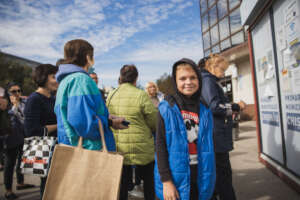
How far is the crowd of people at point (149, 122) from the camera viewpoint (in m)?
1.42

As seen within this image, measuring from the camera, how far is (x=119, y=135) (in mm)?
2352

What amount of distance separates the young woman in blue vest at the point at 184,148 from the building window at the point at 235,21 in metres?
13.3

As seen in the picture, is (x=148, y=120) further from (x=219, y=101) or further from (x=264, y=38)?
(x=264, y=38)

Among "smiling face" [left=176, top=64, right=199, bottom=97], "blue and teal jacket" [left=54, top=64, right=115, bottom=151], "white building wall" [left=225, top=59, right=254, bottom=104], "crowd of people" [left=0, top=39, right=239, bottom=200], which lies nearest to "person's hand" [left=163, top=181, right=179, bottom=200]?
"crowd of people" [left=0, top=39, right=239, bottom=200]

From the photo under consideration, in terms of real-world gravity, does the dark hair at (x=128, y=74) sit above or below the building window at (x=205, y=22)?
below

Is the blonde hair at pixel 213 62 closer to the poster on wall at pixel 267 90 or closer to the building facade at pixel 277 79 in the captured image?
the building facade at pixel 277 79

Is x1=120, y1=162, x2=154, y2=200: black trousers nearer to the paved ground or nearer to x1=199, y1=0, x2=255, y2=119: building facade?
the paved ground

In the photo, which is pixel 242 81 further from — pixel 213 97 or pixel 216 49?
pixel 213 97

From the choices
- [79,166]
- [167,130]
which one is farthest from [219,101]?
[79,166]

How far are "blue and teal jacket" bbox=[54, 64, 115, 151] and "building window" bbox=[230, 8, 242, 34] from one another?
536 inches

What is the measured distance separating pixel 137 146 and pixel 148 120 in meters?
0.33

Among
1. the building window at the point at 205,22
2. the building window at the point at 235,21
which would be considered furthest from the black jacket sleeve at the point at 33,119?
the building window at the point at 205,22

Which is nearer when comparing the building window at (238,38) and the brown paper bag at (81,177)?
the brown paper bag at (81,177)

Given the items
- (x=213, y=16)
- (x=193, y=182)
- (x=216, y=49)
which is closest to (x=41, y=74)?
(x=193, y=182)
